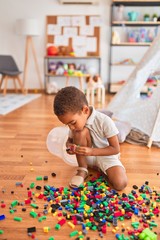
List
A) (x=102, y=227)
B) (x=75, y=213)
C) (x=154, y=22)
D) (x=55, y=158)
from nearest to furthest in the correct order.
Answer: (x=102, y=227) < (x=75, y=213) < (x=55, y=158) < (x=154, y=22)

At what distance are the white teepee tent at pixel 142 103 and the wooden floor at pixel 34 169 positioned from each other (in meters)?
0.20

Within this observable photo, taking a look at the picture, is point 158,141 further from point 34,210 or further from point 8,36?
point 8,36

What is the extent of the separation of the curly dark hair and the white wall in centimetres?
424

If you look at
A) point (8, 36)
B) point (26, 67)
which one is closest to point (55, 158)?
point (26, 67)

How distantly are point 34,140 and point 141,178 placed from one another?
1.06m

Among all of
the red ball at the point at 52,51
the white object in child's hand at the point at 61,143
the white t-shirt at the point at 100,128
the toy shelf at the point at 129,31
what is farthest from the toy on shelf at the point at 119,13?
the white t-shirt at the point at 100,128

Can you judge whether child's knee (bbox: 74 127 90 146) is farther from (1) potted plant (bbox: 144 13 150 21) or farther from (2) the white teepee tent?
(1) potted plant (bbox: 144 13 150 21)

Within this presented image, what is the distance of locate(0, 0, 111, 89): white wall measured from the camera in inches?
211

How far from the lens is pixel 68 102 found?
1.36 meters

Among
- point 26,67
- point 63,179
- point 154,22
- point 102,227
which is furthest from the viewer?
point 26,67

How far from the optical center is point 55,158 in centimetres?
200

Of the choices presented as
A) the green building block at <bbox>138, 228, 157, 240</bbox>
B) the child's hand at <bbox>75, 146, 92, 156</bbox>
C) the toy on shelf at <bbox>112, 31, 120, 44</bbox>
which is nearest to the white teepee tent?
the child's hand at <bbox>75, 146, 92, 156</bbox>

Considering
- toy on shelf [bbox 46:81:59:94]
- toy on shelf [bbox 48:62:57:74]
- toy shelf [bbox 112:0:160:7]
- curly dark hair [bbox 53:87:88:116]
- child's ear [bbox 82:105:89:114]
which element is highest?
toy shelf [bbox 112:0:160:7]

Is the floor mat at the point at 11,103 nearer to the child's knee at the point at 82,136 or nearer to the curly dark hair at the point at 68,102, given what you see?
the child's knee at the point at 82,136
